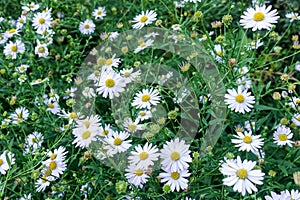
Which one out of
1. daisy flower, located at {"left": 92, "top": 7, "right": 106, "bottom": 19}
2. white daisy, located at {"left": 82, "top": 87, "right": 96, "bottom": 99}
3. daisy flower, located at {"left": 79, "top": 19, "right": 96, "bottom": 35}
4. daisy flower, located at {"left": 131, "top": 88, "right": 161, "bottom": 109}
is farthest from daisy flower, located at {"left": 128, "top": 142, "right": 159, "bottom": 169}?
daisy flower, located at {"left": 92, "top": 7, "right": 106, "bottom": 19}

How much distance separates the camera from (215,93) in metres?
1.69

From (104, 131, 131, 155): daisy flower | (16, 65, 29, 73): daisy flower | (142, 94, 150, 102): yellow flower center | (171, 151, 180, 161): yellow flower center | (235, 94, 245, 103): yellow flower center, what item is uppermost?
Answer: (16, 65, 29, 73): daisy flower

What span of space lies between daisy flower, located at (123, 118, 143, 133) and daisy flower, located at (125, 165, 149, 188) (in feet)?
0.64

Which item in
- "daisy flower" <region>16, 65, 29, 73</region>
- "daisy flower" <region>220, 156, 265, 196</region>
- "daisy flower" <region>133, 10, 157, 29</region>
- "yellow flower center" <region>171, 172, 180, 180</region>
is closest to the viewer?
"daisy flower" <region>220, 156, 265, 196</region>

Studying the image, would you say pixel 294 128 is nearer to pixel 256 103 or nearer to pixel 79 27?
pixel 256 103

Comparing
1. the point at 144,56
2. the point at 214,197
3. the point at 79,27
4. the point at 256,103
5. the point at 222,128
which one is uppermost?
the point at 79,27

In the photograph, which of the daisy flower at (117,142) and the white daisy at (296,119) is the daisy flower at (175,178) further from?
the white daisy at (296,119)

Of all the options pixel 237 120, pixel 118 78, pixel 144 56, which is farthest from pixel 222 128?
pixel 144 56

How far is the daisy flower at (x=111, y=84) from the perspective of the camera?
5.78ft

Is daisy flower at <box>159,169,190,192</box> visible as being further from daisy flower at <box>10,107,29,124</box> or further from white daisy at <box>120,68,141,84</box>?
daisy flower at <box>10,107,29,124</box>

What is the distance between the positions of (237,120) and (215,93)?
5.7 inches

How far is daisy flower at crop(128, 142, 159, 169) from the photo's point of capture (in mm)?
1505

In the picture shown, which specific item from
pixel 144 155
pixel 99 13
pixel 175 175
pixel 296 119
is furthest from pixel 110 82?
pixel 99 13

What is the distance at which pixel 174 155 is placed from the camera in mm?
1491
